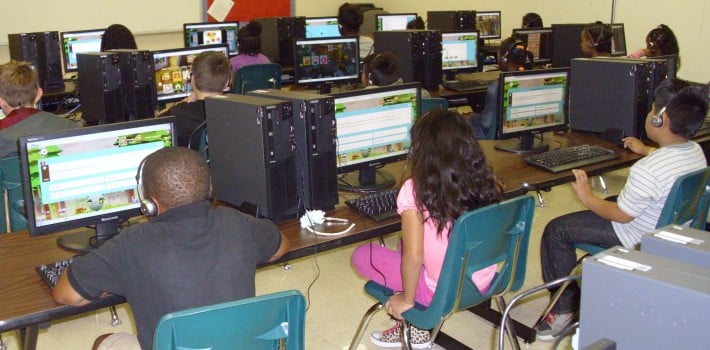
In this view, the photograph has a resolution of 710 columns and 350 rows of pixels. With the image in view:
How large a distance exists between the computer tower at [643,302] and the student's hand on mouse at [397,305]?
123 cm

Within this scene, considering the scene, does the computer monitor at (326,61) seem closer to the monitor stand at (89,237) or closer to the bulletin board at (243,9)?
the monitor stand at (89,237)

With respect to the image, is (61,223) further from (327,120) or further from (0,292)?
(327,120)

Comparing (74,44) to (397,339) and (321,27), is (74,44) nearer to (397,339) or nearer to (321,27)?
(321,27)

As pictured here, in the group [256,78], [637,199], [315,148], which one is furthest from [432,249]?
[256,78]

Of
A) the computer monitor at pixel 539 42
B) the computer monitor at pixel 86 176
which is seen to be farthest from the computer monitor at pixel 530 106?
the computer monitor at pixel 539 42

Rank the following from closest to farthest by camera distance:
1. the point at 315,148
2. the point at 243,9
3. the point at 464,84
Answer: the point at 315,148, the point at 464,84, the point at 243,9

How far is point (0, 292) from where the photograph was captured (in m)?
1.98

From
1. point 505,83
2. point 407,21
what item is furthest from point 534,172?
point 407,21

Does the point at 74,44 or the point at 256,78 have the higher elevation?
the point at 74,44

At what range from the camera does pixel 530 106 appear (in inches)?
139

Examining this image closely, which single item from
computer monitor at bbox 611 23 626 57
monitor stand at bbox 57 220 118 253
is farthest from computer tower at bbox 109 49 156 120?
computer monitor at bbox 611 23 626 57

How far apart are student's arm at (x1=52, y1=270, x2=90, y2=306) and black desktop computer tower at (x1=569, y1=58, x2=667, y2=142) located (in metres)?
2.74

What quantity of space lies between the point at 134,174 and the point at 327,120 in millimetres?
670

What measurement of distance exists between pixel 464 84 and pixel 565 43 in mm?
1273
